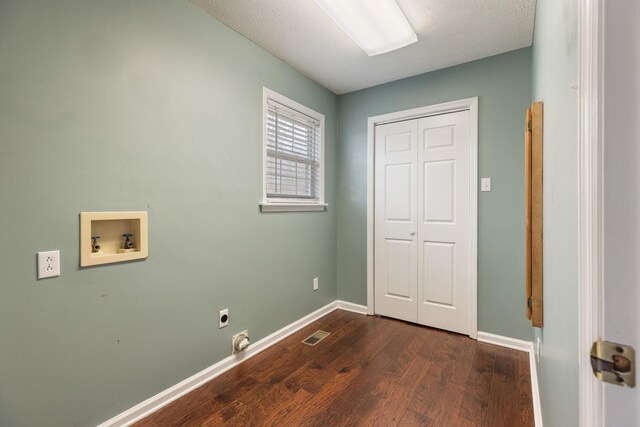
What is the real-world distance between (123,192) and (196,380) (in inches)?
50.4

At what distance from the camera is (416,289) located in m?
2.91

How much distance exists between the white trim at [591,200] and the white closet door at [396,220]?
2428 millimetres

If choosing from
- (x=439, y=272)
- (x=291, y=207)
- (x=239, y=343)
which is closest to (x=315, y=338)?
(x=239, y=343)

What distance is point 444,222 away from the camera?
2.74 metres

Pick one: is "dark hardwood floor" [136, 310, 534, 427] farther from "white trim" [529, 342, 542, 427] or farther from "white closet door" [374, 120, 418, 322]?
"white closet door" [374, 120, 418, 322]

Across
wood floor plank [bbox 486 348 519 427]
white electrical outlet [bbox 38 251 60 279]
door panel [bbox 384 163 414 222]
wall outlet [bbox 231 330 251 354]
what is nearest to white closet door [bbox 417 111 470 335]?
door panel [bbox 384 163 414 222]

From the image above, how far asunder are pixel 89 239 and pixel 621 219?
1872 millimetres

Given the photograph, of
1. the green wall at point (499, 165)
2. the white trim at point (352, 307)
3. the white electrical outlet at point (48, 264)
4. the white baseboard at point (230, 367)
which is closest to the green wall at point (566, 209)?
the white baseboard at point (230, 367)

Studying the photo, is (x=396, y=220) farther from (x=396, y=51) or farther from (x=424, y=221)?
(x=396, y=51)

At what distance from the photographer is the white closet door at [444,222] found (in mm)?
2646

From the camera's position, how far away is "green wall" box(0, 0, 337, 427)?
1.24 metres

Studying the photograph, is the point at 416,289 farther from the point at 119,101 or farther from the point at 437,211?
the point at 119,101

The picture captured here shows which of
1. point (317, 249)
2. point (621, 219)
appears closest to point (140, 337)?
point (317, 249)

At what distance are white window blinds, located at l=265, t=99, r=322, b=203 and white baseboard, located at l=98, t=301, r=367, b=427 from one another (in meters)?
1.19
